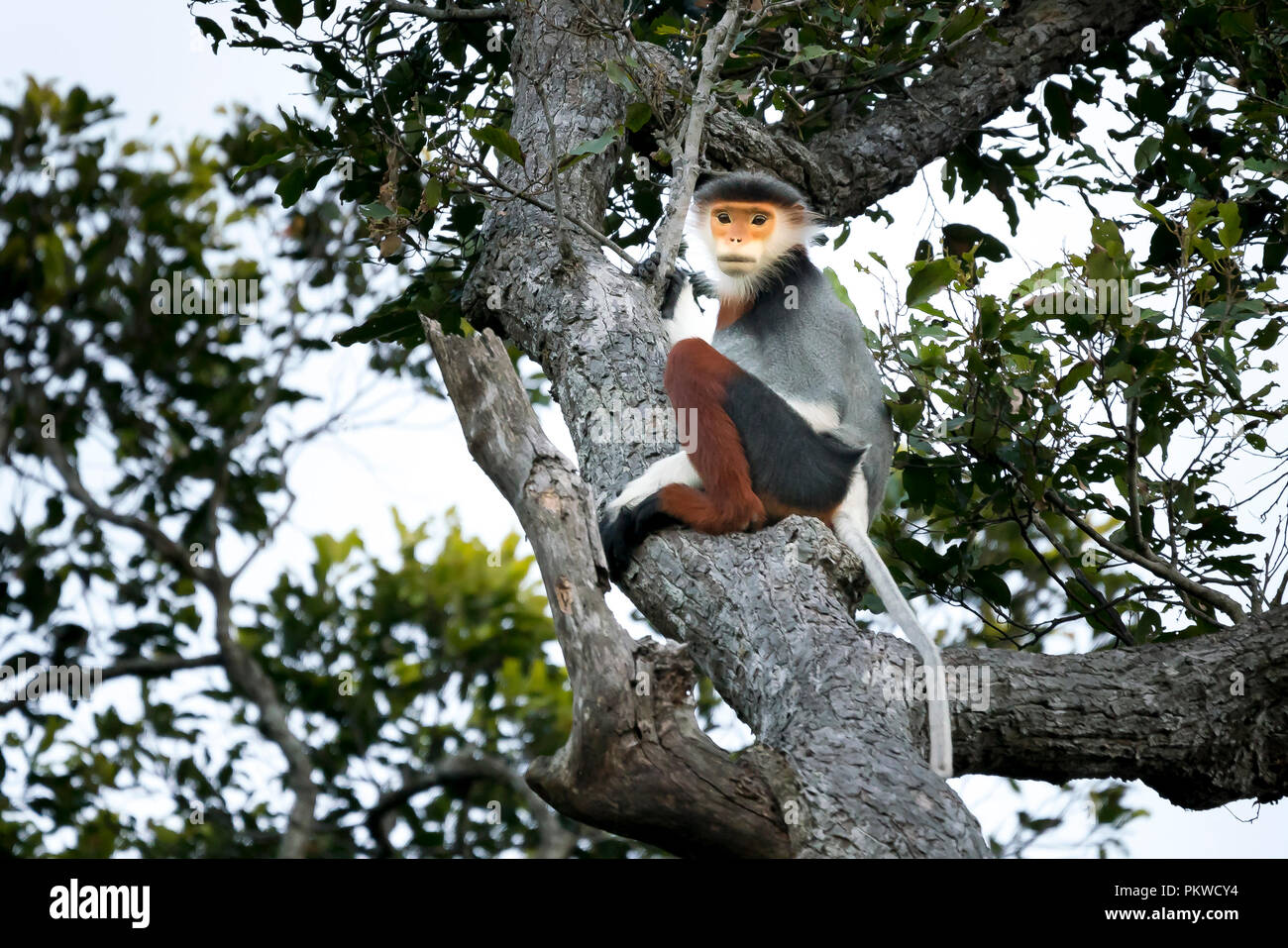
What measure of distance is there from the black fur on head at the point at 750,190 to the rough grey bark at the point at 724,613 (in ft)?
1.33

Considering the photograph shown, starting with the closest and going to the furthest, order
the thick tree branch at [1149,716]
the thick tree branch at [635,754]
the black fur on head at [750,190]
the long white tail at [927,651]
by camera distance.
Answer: the thick tree branch at [635,754] → the long white tail at [927,651] → the thick tree branch at [1149,716] → the black fur on head at [750,190]

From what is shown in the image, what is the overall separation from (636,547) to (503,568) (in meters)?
4.35

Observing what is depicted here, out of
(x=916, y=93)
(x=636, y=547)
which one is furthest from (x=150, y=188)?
(x=636, y=547)

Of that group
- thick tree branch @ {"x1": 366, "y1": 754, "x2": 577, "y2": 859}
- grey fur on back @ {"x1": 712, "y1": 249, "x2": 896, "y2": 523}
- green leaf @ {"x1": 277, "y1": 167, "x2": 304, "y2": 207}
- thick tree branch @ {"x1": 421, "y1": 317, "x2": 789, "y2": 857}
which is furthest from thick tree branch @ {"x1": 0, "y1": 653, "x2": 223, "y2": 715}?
thick tree branch @ {"x1": 421, "y1": 317, "x2": 789, "y2": 857}

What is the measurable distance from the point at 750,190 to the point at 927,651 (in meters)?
2.30

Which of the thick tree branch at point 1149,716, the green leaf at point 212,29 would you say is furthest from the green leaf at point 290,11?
the thick tree branch at point 1149,716

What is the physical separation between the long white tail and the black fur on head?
60.4 inches

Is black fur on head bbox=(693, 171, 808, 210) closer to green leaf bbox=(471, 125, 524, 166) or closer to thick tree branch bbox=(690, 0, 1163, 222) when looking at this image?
thick tree branch bbox=(690, 0, 1163, 222)

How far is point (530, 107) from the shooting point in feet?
18.4

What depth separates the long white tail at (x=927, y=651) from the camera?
3.37 meters

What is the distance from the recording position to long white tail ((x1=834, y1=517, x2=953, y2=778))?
133 inches

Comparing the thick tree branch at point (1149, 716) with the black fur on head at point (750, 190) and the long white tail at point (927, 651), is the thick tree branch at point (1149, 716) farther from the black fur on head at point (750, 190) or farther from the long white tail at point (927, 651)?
the black fur on head at point (750, 190)

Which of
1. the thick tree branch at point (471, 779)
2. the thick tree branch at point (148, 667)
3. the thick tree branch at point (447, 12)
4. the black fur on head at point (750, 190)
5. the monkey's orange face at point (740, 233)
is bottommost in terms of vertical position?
the thick tree branch at point (471, 779)

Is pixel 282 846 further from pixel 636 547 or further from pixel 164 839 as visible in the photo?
pixel 636 547
